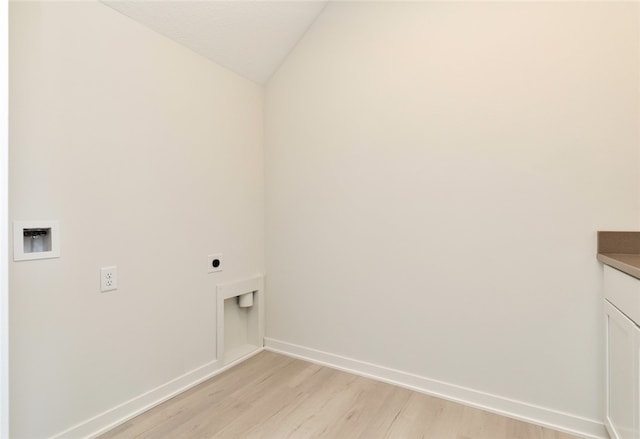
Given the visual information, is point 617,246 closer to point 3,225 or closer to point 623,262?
point 623,262

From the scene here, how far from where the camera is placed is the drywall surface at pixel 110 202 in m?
1.37

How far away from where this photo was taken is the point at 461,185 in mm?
1870

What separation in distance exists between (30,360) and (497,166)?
2.42 metres

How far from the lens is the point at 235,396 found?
1939 millimetres

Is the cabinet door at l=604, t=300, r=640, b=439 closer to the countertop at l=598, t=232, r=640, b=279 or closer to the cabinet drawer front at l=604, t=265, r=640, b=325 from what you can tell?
the cabinet drawer front at l=604, t=265, r=640, b=325

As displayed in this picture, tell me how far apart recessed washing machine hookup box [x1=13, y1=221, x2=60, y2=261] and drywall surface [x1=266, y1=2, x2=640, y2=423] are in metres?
1.43

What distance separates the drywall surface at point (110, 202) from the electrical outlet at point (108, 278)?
0.03 meters

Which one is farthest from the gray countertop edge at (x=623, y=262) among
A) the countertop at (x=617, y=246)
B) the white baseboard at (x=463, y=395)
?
the white baseboard at (x=463, y=395)

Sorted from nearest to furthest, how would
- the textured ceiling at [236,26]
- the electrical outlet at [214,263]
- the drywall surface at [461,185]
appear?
the drywall surface at [461,185], the textured ceiling at [236,26], the electrical outlet at [214,263]

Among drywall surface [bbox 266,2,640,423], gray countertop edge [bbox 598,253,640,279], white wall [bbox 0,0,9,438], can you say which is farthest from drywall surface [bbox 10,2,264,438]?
gray countertop edge [bbox 598,253,640,279]

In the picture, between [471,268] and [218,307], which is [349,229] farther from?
[218,307]

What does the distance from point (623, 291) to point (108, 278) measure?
2.33 m

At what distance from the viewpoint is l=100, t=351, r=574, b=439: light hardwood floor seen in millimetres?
1610

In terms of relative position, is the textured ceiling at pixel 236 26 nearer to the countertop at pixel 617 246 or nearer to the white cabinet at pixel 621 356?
the countertop at pixel 617 246
